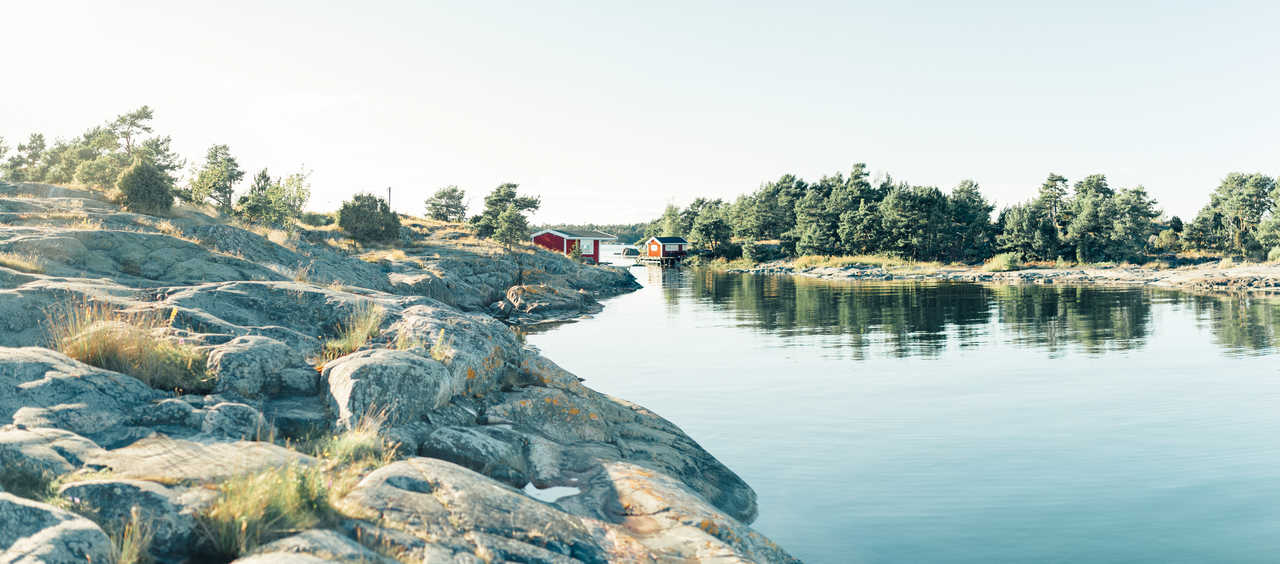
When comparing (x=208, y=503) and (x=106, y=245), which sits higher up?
(x=106, y=245)

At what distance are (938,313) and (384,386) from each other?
38506 mm

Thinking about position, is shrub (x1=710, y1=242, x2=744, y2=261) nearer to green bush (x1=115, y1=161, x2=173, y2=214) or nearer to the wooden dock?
the wooden dock

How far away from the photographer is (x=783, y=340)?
3061 cm

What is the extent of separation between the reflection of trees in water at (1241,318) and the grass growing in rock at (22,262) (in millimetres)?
36560

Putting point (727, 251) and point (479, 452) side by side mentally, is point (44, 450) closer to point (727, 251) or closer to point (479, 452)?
point (479, 452)

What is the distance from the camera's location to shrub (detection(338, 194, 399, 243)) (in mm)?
53250

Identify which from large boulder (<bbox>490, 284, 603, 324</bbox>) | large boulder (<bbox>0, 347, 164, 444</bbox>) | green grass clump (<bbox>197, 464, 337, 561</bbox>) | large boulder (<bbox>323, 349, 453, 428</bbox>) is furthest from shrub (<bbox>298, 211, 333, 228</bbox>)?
green grass clump (<bbox>197, 464, 337, 561</bbox>)

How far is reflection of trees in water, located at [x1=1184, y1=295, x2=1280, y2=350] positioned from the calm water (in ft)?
1.12

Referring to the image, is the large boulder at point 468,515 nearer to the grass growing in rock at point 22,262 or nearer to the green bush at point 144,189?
the grass growing in rock at point 22,262

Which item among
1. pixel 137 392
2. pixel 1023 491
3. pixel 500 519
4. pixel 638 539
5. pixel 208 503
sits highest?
pixel 137 392

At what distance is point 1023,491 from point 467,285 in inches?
1442

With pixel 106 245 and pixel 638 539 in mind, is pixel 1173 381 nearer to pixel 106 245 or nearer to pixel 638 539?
pixel 638 539

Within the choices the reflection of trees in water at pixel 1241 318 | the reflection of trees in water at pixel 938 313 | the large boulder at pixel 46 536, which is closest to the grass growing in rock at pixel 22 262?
the large boulder at pixel 46 536

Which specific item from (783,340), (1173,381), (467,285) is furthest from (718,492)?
(467,285)
